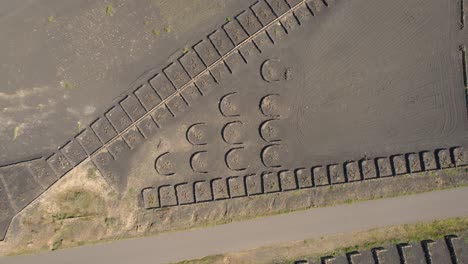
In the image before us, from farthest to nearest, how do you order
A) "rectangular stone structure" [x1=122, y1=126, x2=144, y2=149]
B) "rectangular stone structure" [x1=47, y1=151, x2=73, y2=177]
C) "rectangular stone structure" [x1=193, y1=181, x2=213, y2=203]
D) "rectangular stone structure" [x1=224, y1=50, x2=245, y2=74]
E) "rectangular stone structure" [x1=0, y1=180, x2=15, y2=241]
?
1. "rectangular stone structure" [x1=224, y1=50, x2=245, y2=74]
2. "rectangular stone structure" [x1=193, y1=181, x2=213, y2=203]
3. "rectangular stone structure" [x1=122, y1=126, x2=144, y2=149]
4. "rectangular stone structure" [x1=47, y1=151, x2=73, y2=177]
5. "rectangular stone structure" [x1=0, y1=180, x2=15, y2=241]

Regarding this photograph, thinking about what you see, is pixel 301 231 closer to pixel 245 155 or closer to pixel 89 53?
pixel 245 155

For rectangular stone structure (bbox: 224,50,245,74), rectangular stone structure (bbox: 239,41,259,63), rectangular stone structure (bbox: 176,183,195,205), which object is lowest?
rectangular stone structure (bbox: 176,183,195,205)

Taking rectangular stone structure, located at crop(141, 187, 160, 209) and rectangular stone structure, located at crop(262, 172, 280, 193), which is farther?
rectangular stone structure, located at crop(262, 172, 280, 193)

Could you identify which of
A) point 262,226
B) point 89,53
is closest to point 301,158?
point 262,226

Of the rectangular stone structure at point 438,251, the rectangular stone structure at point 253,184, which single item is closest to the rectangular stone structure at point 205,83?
the rectangular stone structure at point 253,184

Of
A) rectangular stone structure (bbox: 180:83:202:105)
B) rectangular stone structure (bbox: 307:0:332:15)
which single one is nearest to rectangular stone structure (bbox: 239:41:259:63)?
rectangular stone structure (bbox: 180:83:202:105)

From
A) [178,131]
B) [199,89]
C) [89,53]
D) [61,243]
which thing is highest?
[89,53]

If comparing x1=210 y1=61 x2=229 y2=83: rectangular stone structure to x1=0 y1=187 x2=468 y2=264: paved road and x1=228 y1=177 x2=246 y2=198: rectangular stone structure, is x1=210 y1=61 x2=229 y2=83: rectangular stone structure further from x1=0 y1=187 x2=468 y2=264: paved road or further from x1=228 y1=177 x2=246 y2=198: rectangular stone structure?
x1=0 y1=187 x2=468 y2=264: paved road
